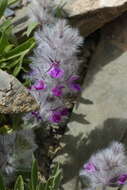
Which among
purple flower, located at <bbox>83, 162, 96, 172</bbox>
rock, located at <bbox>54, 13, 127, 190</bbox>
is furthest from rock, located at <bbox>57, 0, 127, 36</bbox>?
purple flower, located at <bbox>83, 162, 96, 172</bbox>

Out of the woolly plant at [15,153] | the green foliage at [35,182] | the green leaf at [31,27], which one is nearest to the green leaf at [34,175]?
the green foliage at [35,182]

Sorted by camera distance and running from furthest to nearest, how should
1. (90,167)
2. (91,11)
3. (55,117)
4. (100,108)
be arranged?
(91,11), (100,108), (55,117), (90,167)

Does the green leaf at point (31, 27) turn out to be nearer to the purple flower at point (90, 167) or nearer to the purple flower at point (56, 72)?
the purple flower at point (56, 72)

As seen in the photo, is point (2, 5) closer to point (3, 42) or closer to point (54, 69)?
point (3, 42)

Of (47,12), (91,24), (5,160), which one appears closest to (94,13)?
(91,24)

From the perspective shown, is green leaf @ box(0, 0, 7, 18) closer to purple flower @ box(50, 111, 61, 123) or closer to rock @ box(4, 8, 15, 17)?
rock @ box(4, 8, 15, 17)

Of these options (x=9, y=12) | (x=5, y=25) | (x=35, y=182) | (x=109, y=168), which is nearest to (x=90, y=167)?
(x=109, y=168)

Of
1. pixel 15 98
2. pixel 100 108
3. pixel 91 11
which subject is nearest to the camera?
pixel 15 98

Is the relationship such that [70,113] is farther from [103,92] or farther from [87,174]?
[87,174]
